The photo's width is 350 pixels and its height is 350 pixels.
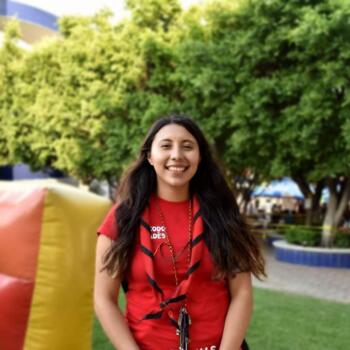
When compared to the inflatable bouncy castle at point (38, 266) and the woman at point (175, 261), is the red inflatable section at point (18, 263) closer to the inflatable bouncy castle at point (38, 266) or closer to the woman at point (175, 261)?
the inflatable bouncy castle at point (38, 266)

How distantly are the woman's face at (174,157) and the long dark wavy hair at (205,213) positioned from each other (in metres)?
0.04

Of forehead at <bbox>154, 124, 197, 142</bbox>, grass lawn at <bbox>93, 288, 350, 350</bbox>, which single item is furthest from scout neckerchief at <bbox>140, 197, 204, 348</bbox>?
grass lawn at <bbox>93, 288, 350, 350</bbox>

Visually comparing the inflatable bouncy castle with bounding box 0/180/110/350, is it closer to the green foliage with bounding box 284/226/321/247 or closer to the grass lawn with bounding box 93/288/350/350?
the grass lawn with bounding box 93/288/350/350

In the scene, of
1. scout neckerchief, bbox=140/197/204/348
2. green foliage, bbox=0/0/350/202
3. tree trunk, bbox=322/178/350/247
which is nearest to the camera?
scout neckerchief, bbox=140/197/204/348

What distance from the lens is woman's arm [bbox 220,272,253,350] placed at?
2.00 m

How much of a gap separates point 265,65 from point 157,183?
10549 mm

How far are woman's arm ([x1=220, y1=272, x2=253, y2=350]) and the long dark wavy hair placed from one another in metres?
0.05

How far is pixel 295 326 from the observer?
6.79 m

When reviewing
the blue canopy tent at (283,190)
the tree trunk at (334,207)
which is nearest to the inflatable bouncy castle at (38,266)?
the tree trunk at (334,207)

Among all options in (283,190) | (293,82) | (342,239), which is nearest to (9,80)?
(293,82)

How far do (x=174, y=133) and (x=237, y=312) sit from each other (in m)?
0.73

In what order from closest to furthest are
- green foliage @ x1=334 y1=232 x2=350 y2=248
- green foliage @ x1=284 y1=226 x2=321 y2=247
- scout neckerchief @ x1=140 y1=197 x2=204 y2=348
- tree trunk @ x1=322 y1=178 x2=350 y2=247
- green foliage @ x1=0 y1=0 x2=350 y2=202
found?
scout neckerchief @ x1=140 y1=197 x2=204 y2=348 → green foliage @ x1=0 y1=0 x2=350 y2=202 → green foliage @ x1=334 y1=232 x2=350 y2=248 → green foliage @ x1=284 y1=226 x2=321 y2=247 → tree trunk @ x1=322 y1=178 x2=350 y2=247

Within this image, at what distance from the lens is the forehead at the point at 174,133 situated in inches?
82.7

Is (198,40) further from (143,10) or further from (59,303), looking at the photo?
(59,303)
